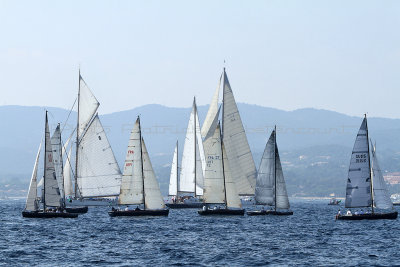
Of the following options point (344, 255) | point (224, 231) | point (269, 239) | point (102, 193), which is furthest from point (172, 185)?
point (344, 255)

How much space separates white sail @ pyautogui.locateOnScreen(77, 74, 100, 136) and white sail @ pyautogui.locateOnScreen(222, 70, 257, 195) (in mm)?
24484

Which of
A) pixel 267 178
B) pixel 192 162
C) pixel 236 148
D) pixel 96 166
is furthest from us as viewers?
pixel 192 162

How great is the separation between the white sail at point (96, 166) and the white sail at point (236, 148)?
67.7 feet

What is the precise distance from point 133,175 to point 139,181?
1.01 meters

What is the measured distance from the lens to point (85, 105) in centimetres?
13525

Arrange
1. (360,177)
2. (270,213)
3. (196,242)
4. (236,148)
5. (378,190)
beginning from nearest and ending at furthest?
(196,242) < (378,190) < (360,177) < (270,213) < (236,148)

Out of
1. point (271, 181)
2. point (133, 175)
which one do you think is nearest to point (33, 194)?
point (133, 175)

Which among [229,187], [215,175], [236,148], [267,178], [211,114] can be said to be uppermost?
[211,114]

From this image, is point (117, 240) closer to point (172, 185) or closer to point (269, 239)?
point (269, 239)

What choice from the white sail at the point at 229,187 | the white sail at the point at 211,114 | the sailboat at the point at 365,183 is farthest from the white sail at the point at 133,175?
the sailboat at the point at 365,183

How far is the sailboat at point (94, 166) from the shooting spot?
427 ft

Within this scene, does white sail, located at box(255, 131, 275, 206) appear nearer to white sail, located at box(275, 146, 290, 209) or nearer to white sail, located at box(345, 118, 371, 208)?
white sail, located at box(275, 146, 290, 209)

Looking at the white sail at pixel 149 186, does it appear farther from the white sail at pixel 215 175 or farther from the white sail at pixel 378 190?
the white sail at pixel 378 190

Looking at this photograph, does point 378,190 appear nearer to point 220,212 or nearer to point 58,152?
point 220,212
